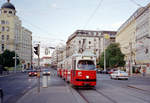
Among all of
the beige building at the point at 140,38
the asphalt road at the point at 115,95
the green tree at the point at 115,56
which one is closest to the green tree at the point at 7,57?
the green tree at the point at 115,56

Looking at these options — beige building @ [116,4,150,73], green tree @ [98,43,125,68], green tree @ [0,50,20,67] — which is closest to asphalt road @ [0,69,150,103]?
beige building @ [116,4,150,73]

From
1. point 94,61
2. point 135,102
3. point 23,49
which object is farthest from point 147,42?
point 23,49

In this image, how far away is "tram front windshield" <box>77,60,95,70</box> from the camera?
59.7 ft

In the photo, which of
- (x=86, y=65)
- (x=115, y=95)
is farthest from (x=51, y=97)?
(x=86, y=65)

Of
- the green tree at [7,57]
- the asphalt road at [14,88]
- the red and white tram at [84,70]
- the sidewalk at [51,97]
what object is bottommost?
the asphalt road at [14,88]

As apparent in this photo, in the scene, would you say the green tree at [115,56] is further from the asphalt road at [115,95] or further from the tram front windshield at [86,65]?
the tram front windshield at [86,65]

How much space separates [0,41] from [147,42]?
50.8 m

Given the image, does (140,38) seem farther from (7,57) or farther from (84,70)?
(84,70)

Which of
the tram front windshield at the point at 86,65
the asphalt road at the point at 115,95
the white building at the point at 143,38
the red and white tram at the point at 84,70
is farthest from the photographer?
the white building at the point at 143,38

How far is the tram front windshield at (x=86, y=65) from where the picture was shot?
18.2m

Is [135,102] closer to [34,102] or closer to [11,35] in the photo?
[34,102]

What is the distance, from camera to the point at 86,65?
723 inches

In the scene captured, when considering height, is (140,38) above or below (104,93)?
above

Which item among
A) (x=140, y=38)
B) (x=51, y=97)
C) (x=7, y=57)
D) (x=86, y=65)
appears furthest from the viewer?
(x=7, y=57)
